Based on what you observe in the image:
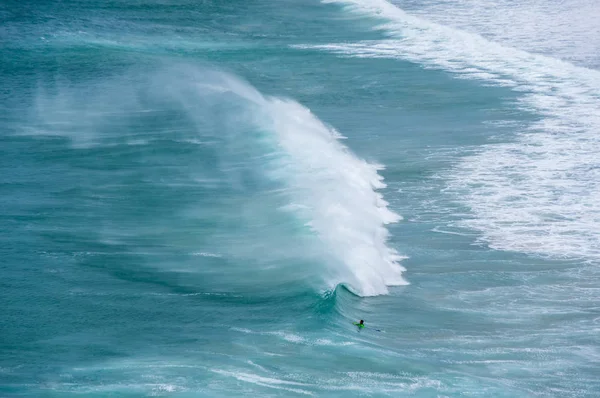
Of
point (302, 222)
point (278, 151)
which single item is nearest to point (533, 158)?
point (278, 151)

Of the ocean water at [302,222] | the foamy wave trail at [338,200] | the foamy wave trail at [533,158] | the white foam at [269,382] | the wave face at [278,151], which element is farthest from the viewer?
the foamy wave trail at [533,158]

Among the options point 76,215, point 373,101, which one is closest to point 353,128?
point 373,101

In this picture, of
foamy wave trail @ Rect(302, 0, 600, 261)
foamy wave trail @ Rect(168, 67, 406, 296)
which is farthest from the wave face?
foamy wave trail @ Rect(302, 0, 600, 261)

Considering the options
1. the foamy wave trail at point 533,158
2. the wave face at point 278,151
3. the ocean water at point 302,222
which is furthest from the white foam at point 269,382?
the foamy wave trail at point 533,158

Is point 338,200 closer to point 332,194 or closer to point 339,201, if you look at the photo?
point 339,201

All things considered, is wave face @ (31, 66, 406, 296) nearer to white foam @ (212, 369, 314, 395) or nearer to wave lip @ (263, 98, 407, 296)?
wave lip @ (263, 98, 407, 296)

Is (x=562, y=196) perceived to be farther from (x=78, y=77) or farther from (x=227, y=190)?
(x=78, y=77)

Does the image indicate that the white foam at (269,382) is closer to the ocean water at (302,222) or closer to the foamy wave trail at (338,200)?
the ocean water at (302,222)
